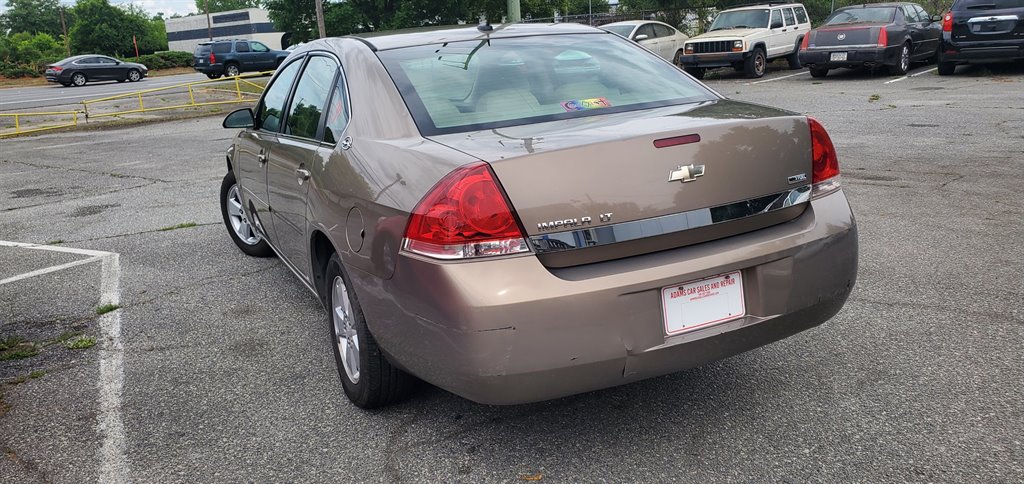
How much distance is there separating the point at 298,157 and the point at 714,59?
17521 millimetres

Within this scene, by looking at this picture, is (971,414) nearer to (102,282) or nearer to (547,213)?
(547,213)

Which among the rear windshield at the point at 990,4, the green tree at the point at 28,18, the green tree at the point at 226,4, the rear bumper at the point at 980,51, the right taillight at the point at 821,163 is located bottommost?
the right taillight at the point at 821,163

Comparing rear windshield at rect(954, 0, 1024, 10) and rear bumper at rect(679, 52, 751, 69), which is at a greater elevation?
rear windshield at rect(954, 0, 1024, 10)

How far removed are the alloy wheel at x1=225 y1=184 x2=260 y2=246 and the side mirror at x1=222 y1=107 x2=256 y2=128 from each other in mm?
742

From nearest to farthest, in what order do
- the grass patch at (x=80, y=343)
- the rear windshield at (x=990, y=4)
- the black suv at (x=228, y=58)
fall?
the grass patch at (x=80, y=343), the rear windshield at (x=990, y=4), the black suv at (x=228, y=58)

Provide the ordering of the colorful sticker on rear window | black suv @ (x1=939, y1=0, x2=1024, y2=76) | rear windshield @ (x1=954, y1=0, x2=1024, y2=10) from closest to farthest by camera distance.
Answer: the colorful sticker on rear window → black suv @ (x1=939, y1=0, x2=1024, y2=76) → rear windshield @ (x1=954, y1=0, x2=1024, y2=10)

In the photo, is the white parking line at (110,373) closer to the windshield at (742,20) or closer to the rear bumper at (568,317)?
the rear bumper at (568,317)

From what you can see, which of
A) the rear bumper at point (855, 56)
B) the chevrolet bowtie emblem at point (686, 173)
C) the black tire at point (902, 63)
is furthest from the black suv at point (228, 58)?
the chevrolet bowtie emblem at point (686, 173)

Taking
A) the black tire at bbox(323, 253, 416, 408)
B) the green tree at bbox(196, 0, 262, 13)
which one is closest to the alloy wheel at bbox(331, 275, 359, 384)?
the black tire at bbox(323, 253, 416, 408)

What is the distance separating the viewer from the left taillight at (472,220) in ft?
8.71

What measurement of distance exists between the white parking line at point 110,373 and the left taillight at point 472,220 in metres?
1.52

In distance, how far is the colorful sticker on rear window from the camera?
3422 millimetres

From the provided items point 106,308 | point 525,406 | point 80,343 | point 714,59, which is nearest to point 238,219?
point 106,308

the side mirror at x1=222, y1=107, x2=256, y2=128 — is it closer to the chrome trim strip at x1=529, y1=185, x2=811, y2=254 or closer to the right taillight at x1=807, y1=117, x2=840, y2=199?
the chrome trim strip at x1=529, y1=185, x2=811, y2=254
